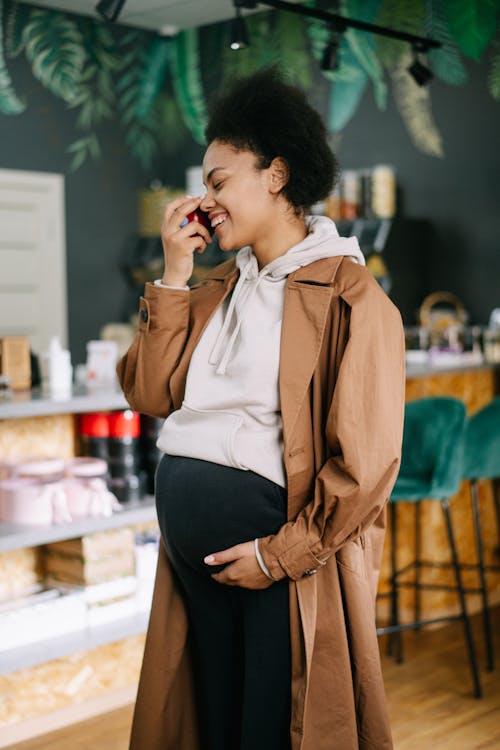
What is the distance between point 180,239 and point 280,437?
1.46 feet

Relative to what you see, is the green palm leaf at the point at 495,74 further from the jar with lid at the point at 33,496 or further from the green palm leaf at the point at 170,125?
the jar with lid at the point at 33,496

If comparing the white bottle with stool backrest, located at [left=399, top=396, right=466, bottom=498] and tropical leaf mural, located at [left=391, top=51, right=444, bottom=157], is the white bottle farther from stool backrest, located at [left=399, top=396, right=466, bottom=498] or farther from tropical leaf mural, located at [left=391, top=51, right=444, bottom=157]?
tropical leaf mural, located at [left=391, top=51, right=444, bottom=157]

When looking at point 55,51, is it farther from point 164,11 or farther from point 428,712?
point 428,712

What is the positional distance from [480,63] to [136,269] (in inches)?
113

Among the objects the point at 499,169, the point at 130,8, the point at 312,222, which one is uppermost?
the point at 130,8

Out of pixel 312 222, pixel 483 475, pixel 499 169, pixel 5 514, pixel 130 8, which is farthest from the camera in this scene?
pixel 130 8

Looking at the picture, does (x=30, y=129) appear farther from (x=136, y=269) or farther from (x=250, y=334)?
(x=250, y=334)

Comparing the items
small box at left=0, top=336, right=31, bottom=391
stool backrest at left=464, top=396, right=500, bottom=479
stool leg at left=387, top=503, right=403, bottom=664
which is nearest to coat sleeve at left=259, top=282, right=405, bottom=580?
small box at left=0, top=336, right=31, bottom=391

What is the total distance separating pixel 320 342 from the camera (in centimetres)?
171

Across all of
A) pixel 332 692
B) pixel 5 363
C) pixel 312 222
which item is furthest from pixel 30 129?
pixel 332 692

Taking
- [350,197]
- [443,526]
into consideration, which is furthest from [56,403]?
[350,197]

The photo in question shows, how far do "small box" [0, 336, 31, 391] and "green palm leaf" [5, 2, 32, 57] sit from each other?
3537 millimetres

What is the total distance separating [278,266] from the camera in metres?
1.80

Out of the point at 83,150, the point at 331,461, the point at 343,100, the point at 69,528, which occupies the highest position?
the point at 343,100
